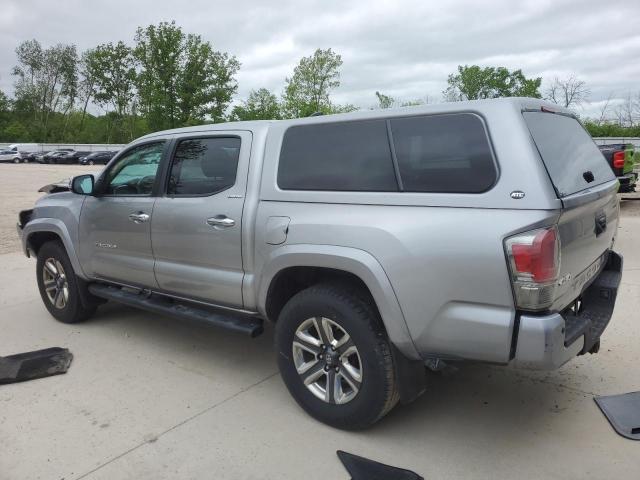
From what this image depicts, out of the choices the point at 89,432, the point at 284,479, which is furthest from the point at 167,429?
the point at 284,479

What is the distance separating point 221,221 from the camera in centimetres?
359

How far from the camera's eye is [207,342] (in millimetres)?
4742

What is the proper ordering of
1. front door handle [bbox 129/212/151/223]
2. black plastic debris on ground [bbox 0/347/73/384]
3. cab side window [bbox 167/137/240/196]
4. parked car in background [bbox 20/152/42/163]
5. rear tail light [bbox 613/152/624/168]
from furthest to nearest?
1. parked car in background [bbox 20/152/42/163]
2. rear tail light [bbox 613/152/624/168]
3. front door handle [bbox 129/212/151/223]
4. black plastic debris on ground [bbox 0/347/73/384]
5. cab side window [bbox 167/137/240/196]

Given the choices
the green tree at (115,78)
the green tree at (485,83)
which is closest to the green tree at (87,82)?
the green tree at (115,78)

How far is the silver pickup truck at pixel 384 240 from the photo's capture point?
252 centimetres

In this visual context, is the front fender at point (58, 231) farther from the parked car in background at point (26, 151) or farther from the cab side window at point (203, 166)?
the parked car in background at point (26, 151)

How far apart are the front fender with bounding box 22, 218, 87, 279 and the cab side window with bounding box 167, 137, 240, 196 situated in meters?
1.46

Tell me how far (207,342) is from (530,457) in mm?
2832

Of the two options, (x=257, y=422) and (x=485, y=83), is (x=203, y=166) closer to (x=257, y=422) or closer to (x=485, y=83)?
(x=257, y=422)

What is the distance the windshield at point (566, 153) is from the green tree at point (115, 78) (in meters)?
62.3

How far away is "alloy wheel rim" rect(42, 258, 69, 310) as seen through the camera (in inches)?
204

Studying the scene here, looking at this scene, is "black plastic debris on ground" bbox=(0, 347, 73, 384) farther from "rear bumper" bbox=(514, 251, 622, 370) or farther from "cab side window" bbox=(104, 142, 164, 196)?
"rear bumper" bbox=(514, 251, 622, 370)

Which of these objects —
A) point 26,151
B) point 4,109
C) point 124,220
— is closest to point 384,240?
point 124,220

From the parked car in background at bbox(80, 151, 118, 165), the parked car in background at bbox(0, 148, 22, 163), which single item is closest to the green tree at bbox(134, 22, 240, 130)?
the parked car in background at bbox(80, 151, 118, 165)
